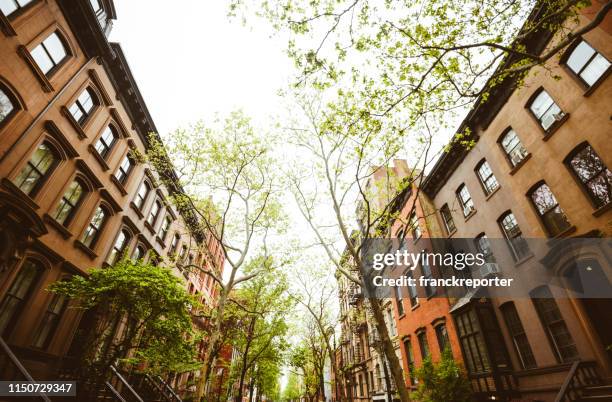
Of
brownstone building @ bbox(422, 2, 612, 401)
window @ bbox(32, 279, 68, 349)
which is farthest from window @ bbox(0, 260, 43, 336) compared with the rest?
brownstone building @ bbox(422, 2, 612, 401)

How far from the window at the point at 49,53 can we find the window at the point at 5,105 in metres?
1.86

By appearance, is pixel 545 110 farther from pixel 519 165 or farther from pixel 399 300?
pixel 399 300

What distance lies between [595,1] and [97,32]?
61.0ft

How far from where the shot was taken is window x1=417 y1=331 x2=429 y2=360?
58.6 ft

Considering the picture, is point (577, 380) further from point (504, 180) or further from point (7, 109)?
point (7, 109)

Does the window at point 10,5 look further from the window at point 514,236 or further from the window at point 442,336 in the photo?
the window at point 442,336

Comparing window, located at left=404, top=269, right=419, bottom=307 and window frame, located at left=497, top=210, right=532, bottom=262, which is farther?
window, located at left=404, top=269, right=419, bottom=307

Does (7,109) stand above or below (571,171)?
above

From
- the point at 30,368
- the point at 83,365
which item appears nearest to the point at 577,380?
the point at 83,365

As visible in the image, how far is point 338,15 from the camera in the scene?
21.8 ft

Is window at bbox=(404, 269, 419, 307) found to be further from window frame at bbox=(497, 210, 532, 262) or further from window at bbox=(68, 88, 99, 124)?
window at bbox=(68, 88, 99, 124)

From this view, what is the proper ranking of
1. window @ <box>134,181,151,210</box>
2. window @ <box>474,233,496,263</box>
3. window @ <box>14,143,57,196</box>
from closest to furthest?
window @ <box>14,143,57,196</box> < window @ <box>474,233,496,263</box> < window @ <box>134,181,151,210</box>

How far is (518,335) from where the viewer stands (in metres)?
12.1

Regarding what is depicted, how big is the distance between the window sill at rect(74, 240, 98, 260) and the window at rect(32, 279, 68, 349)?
194 centimetres
